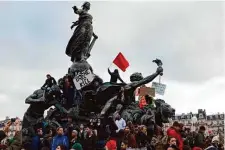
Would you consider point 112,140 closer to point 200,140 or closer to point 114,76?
point 200,140

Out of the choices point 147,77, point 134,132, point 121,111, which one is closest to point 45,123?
point 121,111

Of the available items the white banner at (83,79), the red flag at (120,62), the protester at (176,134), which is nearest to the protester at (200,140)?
the protester at (176,134)

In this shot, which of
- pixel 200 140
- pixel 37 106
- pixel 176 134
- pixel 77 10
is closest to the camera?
pixel 176 134

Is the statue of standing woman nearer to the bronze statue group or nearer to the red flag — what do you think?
the bronze statue group

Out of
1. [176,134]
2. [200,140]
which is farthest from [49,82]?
[176,134]

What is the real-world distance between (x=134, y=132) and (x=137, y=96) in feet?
21.8

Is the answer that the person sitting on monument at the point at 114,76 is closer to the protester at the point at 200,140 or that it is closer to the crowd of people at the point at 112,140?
the crowd of people at the point at 112,140

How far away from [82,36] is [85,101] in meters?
3.04

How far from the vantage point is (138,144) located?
14.1 metres

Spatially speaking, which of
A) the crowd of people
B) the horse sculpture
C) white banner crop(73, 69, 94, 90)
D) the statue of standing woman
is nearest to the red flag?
the statue of standing woman

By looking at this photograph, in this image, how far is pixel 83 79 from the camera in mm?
19938

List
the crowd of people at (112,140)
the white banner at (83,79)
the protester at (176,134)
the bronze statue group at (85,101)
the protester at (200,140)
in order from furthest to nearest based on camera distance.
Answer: the white banner at (83,79), the bronze statue group at (85,101), the protester at (200,140), the crowd of people at (112,140), the protester at (176,134)

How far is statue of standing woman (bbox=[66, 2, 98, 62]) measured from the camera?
21516mm

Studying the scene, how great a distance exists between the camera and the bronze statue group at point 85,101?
19203 millimetres
